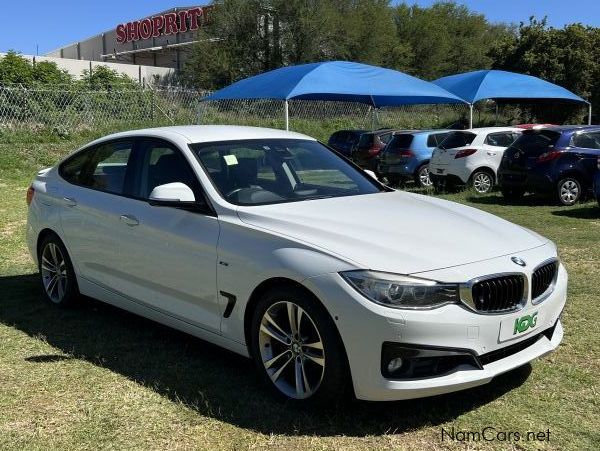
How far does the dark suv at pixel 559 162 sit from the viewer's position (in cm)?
1159

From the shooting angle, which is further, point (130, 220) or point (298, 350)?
point (130, 220)

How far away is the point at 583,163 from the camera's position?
38.0 ft

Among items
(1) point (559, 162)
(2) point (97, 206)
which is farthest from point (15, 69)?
(2) point (97, 206)

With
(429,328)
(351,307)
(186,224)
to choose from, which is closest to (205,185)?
(186,224)

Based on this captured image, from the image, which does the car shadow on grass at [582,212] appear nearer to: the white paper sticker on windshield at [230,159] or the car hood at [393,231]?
the car hood at [393,231]

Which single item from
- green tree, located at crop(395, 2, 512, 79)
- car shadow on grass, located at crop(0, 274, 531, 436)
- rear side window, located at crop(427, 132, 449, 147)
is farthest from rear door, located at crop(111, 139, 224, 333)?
green tree, located at crop(395, 2, 512, 79)

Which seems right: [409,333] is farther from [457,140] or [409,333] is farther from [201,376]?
[457,140]

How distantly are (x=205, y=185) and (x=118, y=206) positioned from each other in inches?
36.7

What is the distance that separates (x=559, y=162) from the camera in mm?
11672

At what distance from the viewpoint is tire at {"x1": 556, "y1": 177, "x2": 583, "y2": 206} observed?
11.7m

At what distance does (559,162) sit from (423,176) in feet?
14.0

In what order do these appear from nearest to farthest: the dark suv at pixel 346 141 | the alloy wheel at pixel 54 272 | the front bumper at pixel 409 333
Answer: the front bumper at pixel 409 333, the alloy wheel at pixel 54 272, the dark suv at pixel 346 141

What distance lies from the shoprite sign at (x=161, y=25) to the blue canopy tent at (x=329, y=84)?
3255 centimetres

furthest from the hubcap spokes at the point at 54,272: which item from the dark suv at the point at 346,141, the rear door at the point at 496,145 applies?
the dark suv at the point at 346,141
